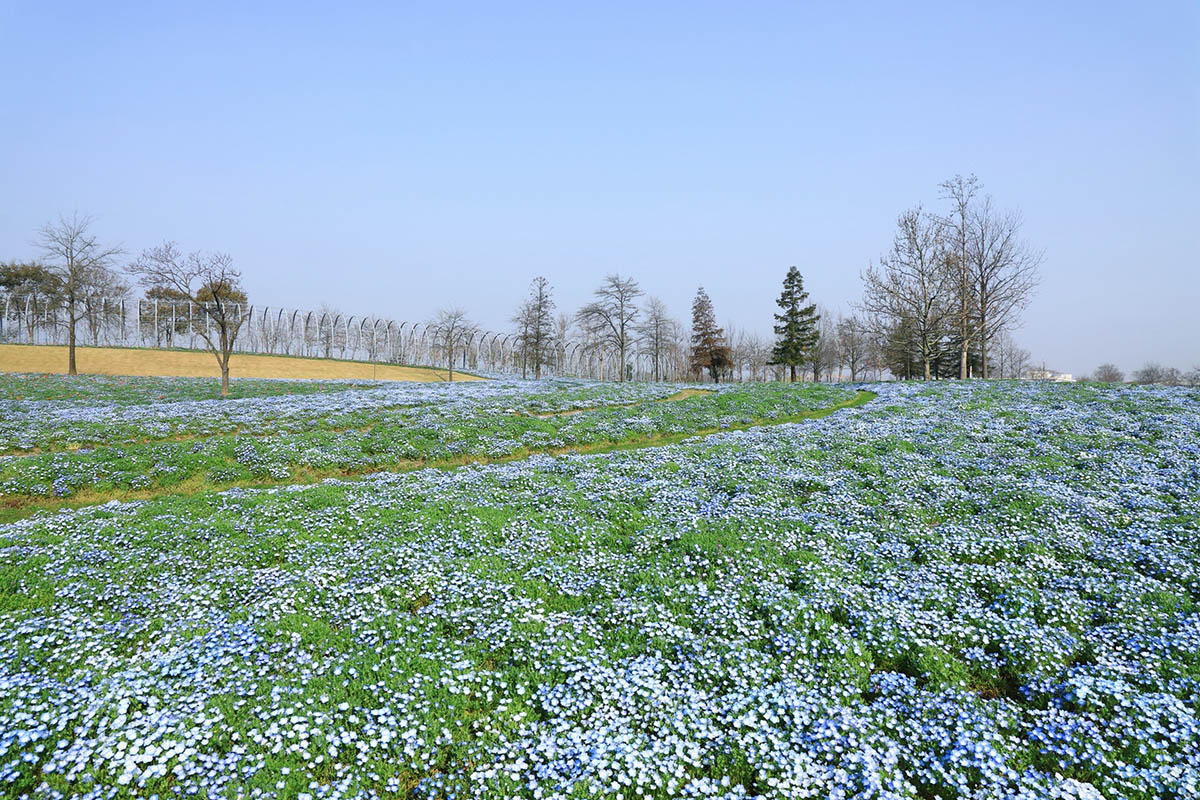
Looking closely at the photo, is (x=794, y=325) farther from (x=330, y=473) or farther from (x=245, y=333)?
(x=245, y=333)

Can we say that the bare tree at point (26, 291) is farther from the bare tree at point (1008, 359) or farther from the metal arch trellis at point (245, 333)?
the bare tree at point (1008, 359)

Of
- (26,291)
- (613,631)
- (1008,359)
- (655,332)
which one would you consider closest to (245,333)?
(26,291)

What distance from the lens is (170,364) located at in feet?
195

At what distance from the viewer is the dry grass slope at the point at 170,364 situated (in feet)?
175

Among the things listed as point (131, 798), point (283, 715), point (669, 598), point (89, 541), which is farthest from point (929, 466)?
point (89, 541)

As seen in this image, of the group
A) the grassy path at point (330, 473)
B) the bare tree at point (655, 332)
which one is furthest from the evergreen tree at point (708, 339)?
the grassy path at point (330, 473)

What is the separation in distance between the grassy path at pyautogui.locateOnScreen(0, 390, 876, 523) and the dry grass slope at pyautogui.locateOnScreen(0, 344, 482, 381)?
46.0 meters

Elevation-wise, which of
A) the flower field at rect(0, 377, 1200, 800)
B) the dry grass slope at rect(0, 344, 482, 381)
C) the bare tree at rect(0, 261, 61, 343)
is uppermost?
the bare tree at rect(0, 261, 61, 343)

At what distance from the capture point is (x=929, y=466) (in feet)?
49.4

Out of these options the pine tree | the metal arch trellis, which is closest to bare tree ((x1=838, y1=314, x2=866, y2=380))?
the pine tree

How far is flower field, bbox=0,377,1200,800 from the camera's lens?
5.14m

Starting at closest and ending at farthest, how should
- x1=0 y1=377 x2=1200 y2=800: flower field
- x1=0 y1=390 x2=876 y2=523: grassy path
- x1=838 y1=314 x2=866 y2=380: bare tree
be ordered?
x1=0 y1=377 x2=1200 y2=800: flower field < x1=0 y1=390 x2=876 y2=523: grassy path < x1=838 y1=314 x2=866 y2=380: bare tree

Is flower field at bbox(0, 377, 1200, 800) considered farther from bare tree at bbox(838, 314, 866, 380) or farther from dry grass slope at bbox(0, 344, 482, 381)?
bare tree at bbox(838, 314, 866, 380)

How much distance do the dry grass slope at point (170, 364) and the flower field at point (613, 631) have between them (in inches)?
2017
